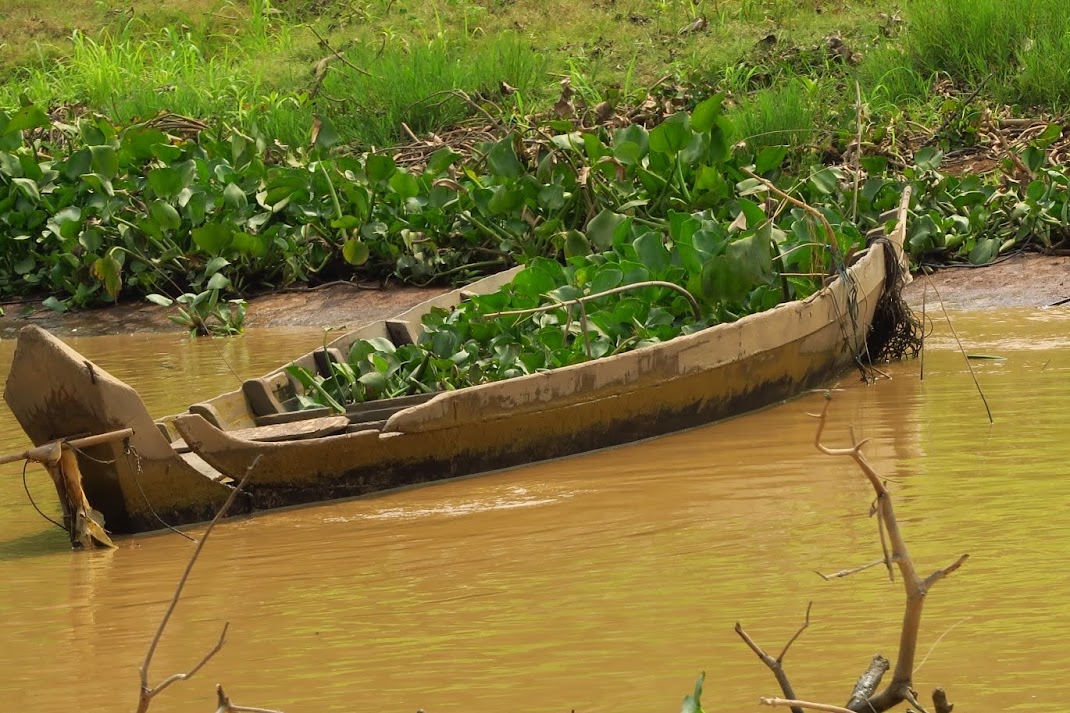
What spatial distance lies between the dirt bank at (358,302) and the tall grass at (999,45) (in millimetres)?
2009

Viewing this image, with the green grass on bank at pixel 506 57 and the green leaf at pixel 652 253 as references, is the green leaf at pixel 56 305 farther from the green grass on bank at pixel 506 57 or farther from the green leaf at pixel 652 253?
the green leaf at pixel 652 253

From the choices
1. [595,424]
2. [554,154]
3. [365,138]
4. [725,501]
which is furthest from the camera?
[365,138]

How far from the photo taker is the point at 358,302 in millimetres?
9711

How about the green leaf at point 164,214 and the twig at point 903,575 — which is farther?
the green leaf at point 164,214

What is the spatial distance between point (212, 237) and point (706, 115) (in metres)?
3.33

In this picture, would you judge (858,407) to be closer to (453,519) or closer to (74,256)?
(453,519)

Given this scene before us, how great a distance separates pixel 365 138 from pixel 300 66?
7.71ft

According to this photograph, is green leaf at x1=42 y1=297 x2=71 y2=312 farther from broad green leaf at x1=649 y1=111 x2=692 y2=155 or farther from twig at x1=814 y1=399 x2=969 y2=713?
twig at x1=814 y1=399 x2=969 y2=713

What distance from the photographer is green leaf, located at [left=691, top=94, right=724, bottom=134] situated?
783 centimetres

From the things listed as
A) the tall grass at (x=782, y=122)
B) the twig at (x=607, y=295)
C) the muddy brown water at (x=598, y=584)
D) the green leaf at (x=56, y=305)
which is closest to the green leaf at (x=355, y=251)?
the green leaf at (x=56, y=305)

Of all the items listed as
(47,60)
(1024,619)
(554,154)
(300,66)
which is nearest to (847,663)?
(1024,619)

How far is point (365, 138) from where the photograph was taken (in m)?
11.6

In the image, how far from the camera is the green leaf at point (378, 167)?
923cm

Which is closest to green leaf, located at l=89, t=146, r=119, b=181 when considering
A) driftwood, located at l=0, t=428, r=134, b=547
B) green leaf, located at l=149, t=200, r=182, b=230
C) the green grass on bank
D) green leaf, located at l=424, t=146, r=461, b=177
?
green leaf, located at l=149, t=200, r=182, b=230
